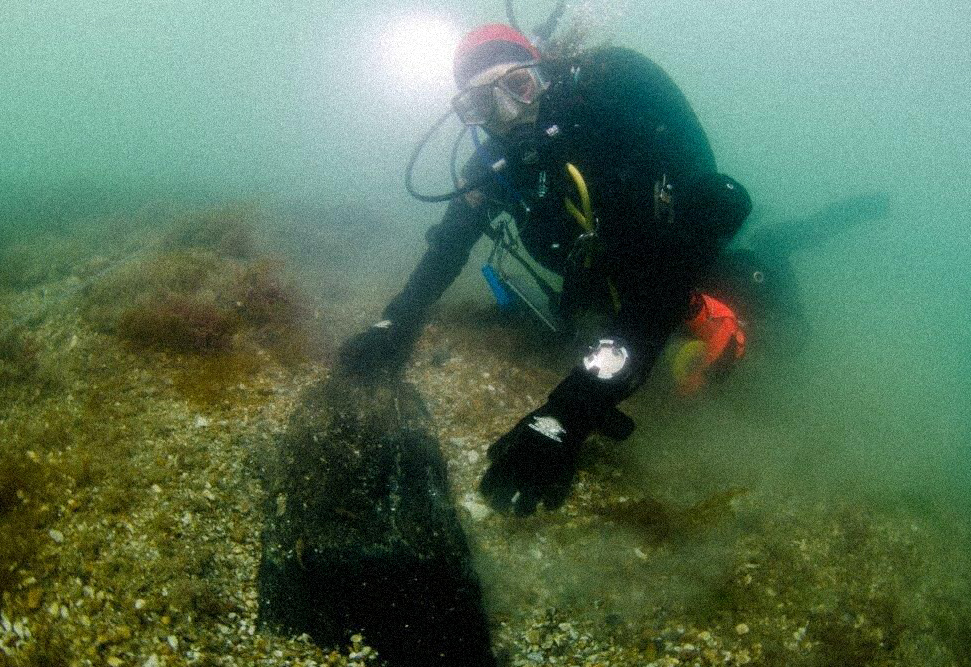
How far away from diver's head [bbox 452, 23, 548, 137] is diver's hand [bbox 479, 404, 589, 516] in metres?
2.51

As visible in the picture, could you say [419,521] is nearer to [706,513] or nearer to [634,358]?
[634,358]

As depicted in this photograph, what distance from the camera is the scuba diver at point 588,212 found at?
2920 millimetres

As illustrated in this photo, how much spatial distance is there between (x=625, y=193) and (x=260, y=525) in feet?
11.1

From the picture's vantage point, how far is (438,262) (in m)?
5.48

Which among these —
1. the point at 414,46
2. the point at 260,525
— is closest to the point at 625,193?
the point at 260,525

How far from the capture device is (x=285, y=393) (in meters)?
4.26

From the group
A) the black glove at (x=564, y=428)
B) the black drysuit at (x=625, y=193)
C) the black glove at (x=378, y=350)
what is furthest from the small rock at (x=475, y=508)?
the black glove at (x=378, y=350)

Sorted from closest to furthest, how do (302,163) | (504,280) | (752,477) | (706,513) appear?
(706,513) < (752,477) < (504,280) < (302,163)

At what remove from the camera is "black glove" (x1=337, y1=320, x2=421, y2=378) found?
4777mm

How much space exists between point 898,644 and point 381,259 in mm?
8684

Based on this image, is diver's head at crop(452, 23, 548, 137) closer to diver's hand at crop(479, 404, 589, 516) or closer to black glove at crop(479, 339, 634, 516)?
black glove at crop(479, 339, 634, 516)

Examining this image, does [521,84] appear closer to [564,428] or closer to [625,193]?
[625,193]

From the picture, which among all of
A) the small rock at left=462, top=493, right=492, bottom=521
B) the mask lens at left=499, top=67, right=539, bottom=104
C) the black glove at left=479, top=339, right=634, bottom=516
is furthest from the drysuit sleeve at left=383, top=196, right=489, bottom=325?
the black glove at left=479, top=339, right=634, bottom=516

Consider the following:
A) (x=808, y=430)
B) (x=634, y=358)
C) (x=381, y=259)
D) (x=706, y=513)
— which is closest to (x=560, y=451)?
(x=634, y=358)
